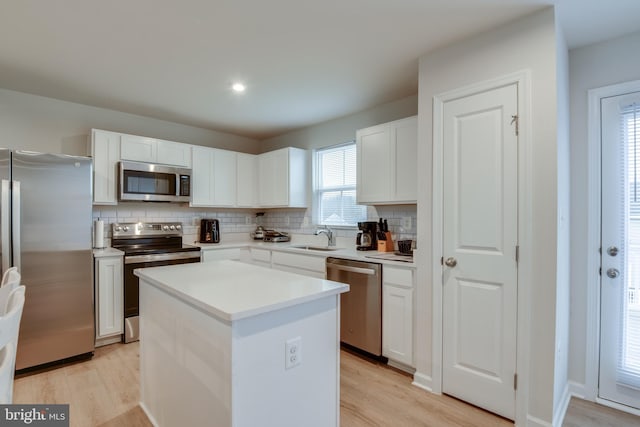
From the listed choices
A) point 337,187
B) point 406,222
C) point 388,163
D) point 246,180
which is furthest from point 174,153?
point 406,222

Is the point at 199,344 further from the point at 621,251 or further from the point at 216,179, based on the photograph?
the point at 216,179

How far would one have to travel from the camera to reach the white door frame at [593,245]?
2205mm

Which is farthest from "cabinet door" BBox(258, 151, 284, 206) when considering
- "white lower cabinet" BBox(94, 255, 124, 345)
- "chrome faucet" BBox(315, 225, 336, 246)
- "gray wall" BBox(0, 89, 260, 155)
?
"white lower cabinet" BBox(94, 255, 124, 345)

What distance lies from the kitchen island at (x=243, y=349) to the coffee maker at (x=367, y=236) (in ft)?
5.33

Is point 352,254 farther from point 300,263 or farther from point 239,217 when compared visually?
point 239,217

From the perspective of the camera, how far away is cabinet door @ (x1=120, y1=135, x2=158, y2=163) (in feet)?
11.1

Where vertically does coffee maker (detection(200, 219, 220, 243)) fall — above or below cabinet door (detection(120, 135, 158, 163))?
below

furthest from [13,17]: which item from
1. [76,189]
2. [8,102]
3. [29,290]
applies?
[29,290]

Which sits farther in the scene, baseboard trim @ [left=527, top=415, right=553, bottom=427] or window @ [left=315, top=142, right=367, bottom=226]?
window @ [left=315, top=142, right=367, bottom=226]

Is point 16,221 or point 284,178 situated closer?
point 16,221

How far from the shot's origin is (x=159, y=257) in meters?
3.31

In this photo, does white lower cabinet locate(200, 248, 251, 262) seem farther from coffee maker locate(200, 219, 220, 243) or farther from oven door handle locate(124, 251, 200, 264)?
coffee maker locate(200, 219, 220, 243)

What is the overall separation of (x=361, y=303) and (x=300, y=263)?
87cm

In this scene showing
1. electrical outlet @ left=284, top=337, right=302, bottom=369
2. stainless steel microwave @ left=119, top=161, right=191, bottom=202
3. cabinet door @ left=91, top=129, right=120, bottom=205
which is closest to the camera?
electrical outlet @ left=284, top=337, right=302, bottom=369
